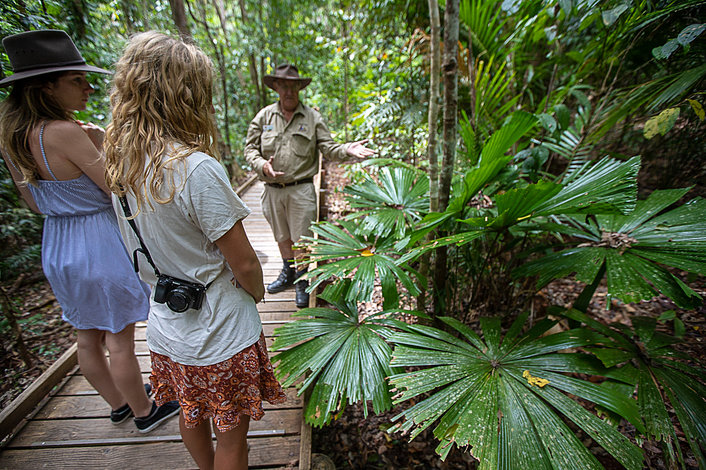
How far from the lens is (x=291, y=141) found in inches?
104

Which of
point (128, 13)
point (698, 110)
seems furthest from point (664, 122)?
point (128, 13)

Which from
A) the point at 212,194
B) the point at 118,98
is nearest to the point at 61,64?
the point at 118,98

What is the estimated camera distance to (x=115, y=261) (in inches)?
60.4

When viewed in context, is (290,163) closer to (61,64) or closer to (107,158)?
(61,64)

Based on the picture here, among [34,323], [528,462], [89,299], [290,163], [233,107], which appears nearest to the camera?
[528,462]

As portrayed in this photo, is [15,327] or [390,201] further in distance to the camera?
[15,327]

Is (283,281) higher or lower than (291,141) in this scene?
lower

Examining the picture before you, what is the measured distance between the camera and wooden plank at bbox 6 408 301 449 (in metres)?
1.75

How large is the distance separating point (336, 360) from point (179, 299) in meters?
0.73

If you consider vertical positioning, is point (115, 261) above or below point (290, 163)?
below

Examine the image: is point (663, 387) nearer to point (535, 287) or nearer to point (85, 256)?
point (535, 287)

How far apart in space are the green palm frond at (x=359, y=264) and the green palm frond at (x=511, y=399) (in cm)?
24

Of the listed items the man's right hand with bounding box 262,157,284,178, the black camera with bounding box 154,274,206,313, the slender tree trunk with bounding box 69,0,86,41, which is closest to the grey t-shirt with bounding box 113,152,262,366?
the black camera with bounding box 154,274,206,313

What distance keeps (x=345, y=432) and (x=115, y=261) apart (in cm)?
185
